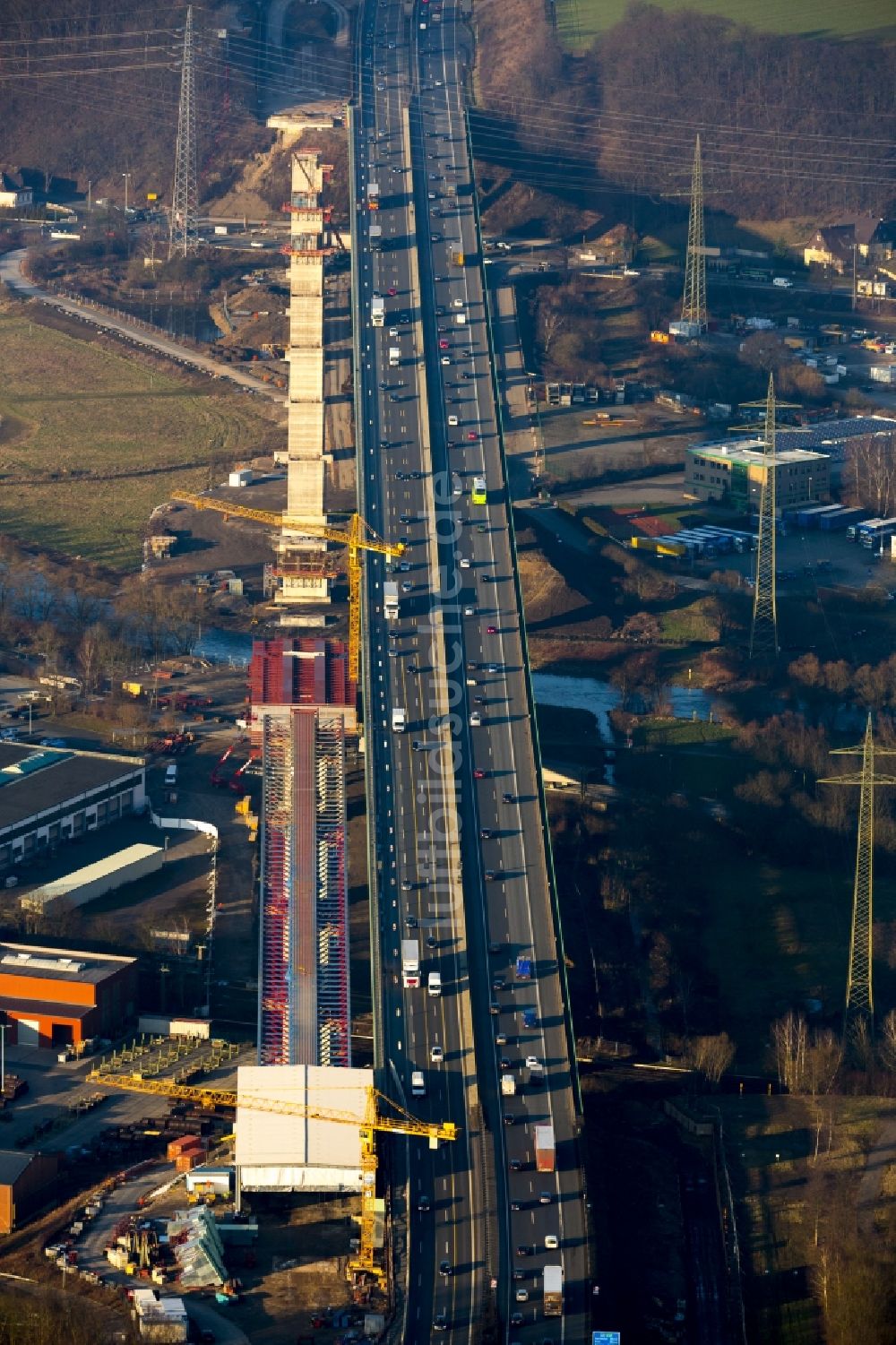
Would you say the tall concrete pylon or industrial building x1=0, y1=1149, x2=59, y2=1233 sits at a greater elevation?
the tall concrete pylon

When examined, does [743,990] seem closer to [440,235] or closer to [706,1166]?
[706,1166]

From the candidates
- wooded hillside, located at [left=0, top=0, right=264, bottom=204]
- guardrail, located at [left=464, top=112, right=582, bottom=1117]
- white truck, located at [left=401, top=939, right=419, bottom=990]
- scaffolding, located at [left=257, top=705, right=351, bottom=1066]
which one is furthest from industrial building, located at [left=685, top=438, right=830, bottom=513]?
white truck, located at [left=401, top=939, right=419, bottom=990]

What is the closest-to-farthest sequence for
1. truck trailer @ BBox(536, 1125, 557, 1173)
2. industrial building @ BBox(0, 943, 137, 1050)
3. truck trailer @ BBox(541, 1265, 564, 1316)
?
truck trailer @ BBox(541, 1265, 564, 1316) < truck trailer @ BBox(536, 1125, 557, 1173) < industrial building @ BBox(0, 943, 137, 1050)

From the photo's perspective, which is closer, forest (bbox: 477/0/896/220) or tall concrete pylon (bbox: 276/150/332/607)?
tall concrete pylon (bbox: 276/150/332/607)

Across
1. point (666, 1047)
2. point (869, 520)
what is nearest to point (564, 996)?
point (666, 1047)

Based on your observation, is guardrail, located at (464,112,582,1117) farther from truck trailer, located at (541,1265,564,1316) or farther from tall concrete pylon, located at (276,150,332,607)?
tall concrete pylon, located at (276,150,332,607)

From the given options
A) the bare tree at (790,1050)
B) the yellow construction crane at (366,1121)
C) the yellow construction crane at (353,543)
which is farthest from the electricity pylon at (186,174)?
the yellow construction crane at (366,1121)

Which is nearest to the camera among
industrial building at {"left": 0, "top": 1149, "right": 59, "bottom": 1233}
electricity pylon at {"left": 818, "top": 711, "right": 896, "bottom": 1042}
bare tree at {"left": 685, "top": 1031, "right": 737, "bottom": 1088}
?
industrial building at {"left": 0, "top": 1149, "right": 59, "bottom": 1233}
